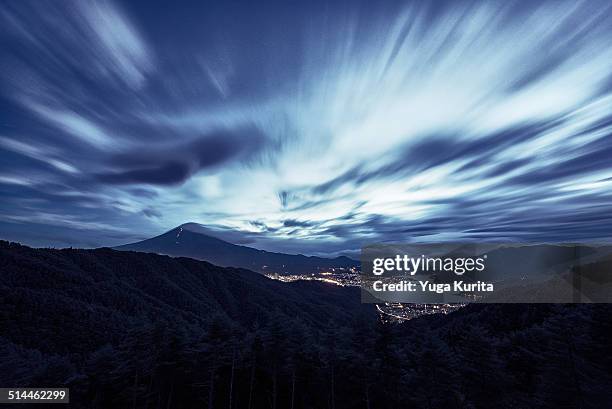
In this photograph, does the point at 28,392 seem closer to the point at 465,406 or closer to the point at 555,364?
the point at 465,406

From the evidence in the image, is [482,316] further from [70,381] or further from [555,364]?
[70,381]

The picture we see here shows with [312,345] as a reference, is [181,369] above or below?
below

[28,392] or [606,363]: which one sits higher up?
[606,363]

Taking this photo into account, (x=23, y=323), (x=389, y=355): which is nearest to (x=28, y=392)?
(x=389, y=355)

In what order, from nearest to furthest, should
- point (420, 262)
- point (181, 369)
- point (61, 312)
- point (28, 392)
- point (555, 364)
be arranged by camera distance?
point (555, 364)
point (28, 392)
point (181, 369)
point (420, 262)
point (61, 312)

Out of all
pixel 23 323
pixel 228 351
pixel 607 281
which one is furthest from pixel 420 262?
pixel 23 323

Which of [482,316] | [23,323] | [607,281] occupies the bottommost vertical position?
[23,323]

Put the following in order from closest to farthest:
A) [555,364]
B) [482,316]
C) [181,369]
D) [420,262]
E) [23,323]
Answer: [555,364] < [181,369] < [420,262] < [482,316] < [23,323]

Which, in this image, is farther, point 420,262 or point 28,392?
point 420,262

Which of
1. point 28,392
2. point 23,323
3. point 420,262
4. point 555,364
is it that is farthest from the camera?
point 23,323
